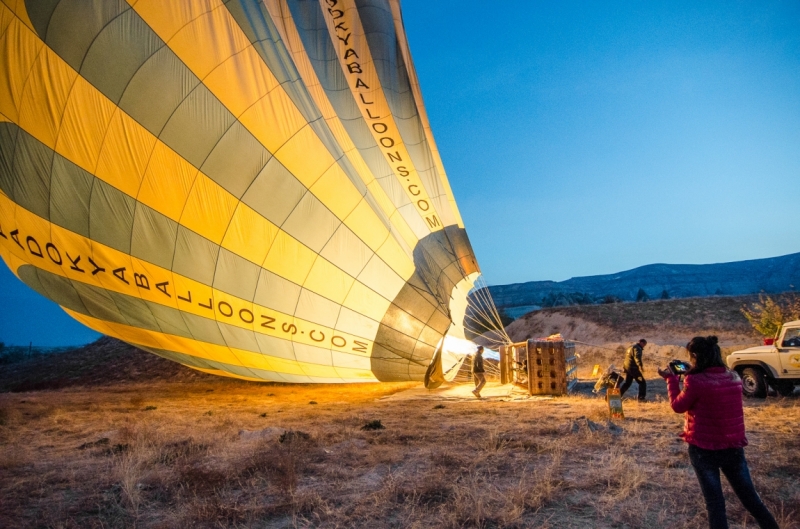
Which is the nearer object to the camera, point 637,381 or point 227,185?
point 227,185

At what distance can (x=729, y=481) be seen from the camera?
3.11 meters

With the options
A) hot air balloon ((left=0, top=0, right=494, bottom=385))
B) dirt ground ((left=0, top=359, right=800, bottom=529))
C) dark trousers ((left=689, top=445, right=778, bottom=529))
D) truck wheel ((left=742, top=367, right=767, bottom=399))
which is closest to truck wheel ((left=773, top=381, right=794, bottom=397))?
truck wheel ((left=742, top=367, right=767, bottom=399))

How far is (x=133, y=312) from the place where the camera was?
31.4 ft

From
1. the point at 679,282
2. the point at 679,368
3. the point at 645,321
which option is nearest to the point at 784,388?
the point at 679,368

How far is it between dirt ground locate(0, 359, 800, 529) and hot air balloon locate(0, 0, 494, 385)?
1.87 metres

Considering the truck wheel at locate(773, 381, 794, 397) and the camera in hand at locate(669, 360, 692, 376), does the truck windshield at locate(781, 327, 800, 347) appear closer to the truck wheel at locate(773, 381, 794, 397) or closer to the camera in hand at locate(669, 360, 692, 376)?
the truck wheel at locate(773, 381, 794, 397)

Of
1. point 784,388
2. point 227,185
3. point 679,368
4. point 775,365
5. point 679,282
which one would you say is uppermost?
point 679,282

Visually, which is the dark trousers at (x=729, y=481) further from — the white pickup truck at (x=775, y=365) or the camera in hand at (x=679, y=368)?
the white pickup truck at (x=775, y=365)

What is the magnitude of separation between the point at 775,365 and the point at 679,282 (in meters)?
119

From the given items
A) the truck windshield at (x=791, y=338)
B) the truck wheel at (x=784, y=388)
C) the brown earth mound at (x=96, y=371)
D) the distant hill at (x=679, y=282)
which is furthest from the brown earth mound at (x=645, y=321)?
the distant hill at (x=679, y=282)

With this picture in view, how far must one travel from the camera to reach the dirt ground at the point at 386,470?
404 centimetres

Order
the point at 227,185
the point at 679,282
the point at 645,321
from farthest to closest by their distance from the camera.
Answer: the point at 679,282
the point at 645,321
the point at 227,185

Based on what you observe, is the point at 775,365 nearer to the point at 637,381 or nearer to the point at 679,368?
the point at 637,381

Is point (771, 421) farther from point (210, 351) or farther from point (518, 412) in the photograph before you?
point (210, 351)
